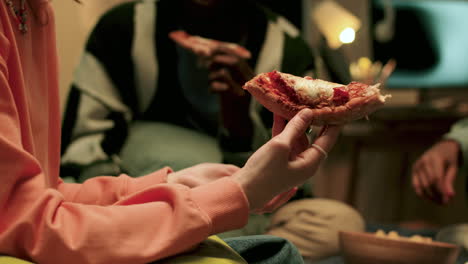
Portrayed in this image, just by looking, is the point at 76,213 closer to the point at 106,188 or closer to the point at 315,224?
the point at 106,188

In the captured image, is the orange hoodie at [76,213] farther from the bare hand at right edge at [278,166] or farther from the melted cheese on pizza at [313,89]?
the melted cheese on pizza at [313,89]

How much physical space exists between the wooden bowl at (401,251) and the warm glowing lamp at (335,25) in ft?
3.57

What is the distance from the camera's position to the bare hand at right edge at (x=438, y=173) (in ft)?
4.68

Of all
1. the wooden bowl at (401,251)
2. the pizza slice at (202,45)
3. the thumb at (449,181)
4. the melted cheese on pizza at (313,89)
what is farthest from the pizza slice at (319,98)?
the thumb at (449,181)

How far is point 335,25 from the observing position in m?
2.16

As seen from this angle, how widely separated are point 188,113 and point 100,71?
0.87ft

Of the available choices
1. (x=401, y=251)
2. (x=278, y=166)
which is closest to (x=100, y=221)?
Answer: (x=278, y=166)

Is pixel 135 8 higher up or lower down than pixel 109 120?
higher up

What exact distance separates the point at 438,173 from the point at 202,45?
68cm

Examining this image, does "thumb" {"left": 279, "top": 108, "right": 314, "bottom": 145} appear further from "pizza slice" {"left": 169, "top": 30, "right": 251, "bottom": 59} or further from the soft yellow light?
the soft yellow light

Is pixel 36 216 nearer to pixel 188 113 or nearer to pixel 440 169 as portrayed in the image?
pixel 188 113

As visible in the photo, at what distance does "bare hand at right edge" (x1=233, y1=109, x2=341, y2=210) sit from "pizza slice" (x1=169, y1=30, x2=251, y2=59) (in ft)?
2.32

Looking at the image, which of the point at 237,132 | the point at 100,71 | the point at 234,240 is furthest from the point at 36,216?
the point at 100,71

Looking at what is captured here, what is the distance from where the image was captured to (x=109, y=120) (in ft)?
4.91
